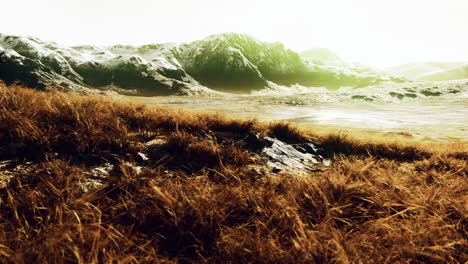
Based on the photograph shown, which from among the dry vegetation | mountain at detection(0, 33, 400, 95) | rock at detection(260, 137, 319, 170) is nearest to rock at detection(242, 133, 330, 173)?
rock at detection(260, 137, 319, 170)

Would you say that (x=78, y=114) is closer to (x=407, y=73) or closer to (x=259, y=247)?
(x=259, y=247)

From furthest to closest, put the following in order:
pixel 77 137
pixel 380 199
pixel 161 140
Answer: pixel 161 140 → pixel 77 137 → pixel 380 199

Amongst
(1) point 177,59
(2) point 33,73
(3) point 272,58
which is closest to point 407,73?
(3) point 272,58

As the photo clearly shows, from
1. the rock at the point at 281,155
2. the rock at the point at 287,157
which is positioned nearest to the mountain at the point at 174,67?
the rock at the point at 281,155

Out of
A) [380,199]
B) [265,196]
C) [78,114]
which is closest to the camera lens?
[265,196]

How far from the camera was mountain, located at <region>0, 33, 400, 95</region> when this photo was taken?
71.9m

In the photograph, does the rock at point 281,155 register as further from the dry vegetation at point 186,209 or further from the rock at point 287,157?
the dry vegetation at point 186,209

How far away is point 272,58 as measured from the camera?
112000 mm

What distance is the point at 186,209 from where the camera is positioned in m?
1.51

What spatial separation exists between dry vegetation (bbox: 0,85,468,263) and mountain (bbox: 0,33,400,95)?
221 ft

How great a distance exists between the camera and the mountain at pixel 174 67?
71875 mm

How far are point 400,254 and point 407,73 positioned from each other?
22471 cm

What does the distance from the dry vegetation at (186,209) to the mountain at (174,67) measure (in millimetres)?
67416

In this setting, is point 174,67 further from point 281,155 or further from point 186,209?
point 186,209
